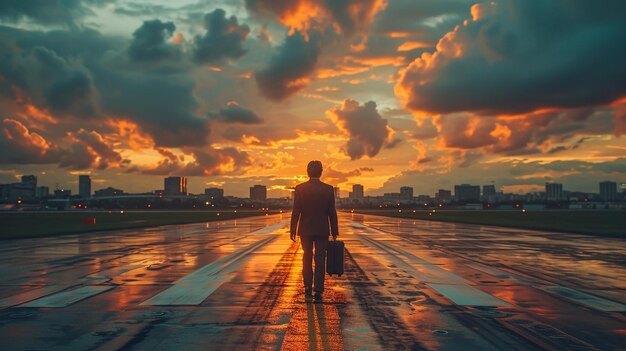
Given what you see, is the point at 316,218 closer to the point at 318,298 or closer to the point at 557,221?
the point at 318,298

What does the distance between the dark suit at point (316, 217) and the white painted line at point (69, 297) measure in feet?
12.8

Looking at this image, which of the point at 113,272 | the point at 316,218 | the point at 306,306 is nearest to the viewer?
the point at 306,306

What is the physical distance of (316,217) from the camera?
31.2 ft

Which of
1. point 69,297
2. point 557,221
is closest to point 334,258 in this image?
point 69,297

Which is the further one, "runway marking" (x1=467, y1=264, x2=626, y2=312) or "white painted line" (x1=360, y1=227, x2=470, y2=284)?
"white painted line" (x1=360, y1=227, x2=470, y2=284)

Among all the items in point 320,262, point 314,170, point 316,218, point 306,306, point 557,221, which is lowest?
point 557,221

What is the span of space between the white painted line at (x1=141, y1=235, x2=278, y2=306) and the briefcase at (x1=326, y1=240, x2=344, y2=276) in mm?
2253

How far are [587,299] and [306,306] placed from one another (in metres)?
5.04

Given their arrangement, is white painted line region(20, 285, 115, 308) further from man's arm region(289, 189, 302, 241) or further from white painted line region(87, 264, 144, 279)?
man's arm region(289, 189, 302, 241)

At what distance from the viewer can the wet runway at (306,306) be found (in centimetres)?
651

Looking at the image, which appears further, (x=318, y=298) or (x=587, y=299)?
(x=587, y=299)

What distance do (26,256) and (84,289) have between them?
9.91 meters

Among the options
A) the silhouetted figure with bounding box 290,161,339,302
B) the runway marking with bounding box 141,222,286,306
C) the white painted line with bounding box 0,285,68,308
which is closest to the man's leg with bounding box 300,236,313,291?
the silhouetted figure with bounding box 290,161,339,302

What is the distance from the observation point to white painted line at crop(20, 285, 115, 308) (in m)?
9.06
